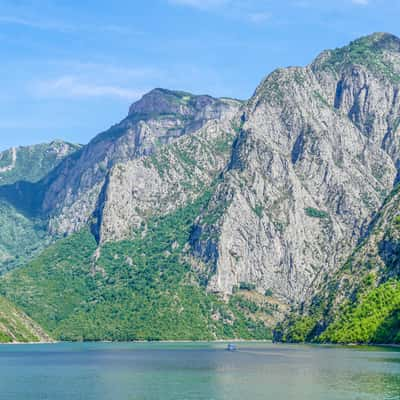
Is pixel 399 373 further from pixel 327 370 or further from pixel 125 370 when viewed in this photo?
pixel 125 370

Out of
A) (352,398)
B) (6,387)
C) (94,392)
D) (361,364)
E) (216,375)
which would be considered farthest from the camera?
(361,364)

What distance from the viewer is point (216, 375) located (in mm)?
179750

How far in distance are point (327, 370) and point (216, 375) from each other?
23456mm

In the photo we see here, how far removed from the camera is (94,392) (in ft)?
488

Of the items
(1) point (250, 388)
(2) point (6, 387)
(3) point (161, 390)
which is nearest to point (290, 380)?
(1) point (250, 388)

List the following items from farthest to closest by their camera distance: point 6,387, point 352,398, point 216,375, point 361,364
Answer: point 361,364 → point 216,375 → point 6,387 → point 352,398

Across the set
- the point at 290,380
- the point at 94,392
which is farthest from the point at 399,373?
the point at 94,392

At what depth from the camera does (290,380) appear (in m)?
163

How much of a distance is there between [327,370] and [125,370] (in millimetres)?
46352

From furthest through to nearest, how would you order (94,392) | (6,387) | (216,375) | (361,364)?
(361,364), (216,375), (6,387), (94,392)

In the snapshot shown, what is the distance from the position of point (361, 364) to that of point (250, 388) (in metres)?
51.9

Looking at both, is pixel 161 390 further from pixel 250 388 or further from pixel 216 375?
pixel 216 375

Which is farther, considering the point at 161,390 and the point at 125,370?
the point at 125,370

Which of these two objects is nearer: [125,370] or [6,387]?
[6,387]
